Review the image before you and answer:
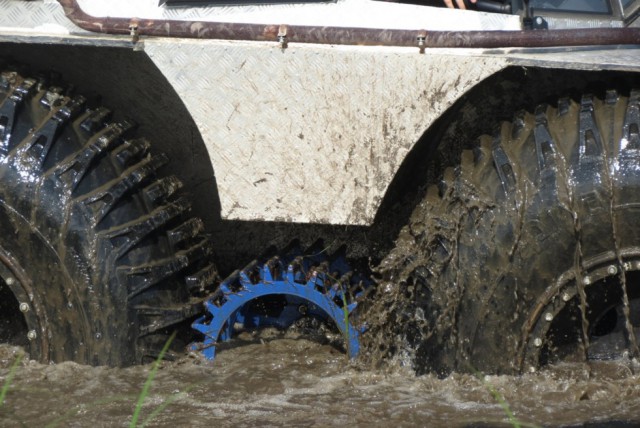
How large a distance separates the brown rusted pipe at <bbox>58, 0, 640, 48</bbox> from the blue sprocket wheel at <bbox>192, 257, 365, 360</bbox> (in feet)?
3.13

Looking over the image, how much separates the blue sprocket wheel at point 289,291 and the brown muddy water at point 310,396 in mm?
135

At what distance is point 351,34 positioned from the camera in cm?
384

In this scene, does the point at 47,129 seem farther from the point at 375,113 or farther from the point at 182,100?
the point at 375,113

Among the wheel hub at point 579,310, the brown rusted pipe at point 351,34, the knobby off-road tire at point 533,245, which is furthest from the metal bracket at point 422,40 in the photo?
the wheel hub at point 579,310

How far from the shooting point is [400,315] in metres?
4.11

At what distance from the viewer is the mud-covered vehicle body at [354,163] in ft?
12.3

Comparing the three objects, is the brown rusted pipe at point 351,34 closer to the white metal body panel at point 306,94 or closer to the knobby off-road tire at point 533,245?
the white metal body panel at point 306,94

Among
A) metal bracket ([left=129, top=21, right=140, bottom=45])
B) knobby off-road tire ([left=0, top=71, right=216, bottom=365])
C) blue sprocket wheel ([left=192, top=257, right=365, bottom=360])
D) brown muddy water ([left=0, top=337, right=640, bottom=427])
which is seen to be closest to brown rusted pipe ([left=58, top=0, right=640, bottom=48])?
metal bracket ([left=129, top=21, right=140, bottom=45])

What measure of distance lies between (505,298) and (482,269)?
0.42ft

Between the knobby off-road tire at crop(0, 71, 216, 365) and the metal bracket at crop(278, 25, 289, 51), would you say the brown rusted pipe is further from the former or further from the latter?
the knobby off-road tire at crop(0, 71, 216, 365)

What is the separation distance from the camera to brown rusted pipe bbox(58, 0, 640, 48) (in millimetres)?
3775

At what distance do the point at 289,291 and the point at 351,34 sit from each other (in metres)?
1.09

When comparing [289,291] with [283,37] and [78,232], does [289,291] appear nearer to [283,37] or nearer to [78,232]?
[78,232]

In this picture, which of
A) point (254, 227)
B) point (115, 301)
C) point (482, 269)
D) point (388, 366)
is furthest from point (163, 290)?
point (482, 269)
